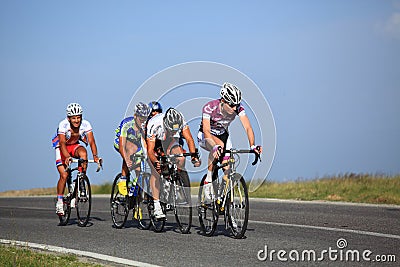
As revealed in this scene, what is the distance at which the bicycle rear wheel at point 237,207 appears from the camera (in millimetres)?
10672

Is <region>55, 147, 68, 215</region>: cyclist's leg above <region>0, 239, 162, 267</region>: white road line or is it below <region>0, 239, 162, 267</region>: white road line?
above

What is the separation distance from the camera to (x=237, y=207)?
35.7 ft

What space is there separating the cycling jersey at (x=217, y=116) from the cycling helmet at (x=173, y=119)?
438 millimetres

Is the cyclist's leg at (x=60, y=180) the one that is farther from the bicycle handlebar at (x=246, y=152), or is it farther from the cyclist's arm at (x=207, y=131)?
the bicycle handlebar at (x=246, y=152)

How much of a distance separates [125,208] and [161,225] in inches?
43.1

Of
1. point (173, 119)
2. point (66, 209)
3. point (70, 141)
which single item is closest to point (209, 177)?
point (173, 119)

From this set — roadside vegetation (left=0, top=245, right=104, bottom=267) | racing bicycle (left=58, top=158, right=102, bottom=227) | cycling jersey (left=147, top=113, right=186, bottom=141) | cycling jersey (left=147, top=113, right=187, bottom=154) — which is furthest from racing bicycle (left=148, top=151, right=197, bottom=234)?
roadside vegetation (left=0, top=245, right=104, bottom=267)

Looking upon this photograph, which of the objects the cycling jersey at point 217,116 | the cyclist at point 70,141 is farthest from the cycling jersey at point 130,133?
the cycling jersey at point 217,116

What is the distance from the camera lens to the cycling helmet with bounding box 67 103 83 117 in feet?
43.5

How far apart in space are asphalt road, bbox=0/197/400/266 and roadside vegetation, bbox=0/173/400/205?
1.67 meters

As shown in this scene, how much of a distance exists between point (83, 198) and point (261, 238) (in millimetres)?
4137

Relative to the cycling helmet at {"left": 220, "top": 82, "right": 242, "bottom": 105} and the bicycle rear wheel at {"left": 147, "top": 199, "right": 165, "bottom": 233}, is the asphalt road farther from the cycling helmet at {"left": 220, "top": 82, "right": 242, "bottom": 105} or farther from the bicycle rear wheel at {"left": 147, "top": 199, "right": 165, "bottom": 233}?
the cycling helmet at {"left": 220, "top": 82, "right": 242, "bottom": 105}

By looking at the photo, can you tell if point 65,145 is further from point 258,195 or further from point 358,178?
point 358,178

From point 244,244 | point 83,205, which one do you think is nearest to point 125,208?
point 83,205
